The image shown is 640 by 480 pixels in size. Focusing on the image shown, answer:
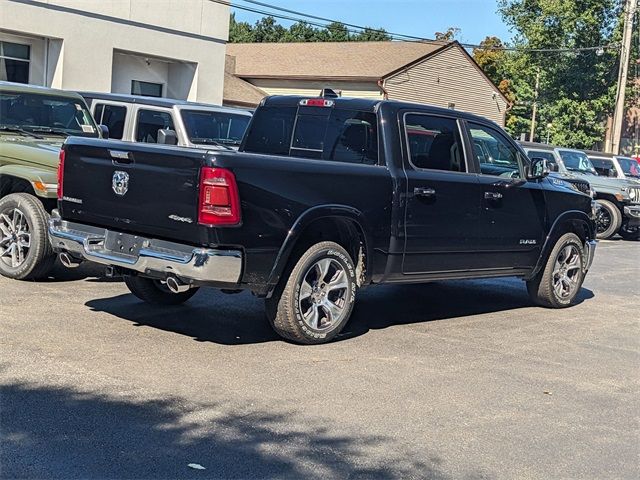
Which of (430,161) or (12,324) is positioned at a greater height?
(430,161)

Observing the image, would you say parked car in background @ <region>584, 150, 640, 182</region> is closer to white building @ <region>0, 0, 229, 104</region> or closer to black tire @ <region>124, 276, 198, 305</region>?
white building @ <region>0, 0, 229, 104</region>

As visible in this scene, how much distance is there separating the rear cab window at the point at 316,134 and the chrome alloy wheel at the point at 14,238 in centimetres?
228

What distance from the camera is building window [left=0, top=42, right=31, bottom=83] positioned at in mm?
21266

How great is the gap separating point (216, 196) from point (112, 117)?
614 centimetres

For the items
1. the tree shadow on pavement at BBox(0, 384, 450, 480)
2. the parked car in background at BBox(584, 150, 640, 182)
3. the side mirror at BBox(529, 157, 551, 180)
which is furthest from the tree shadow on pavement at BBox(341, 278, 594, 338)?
the parked car in background at BBox(584, 150, 640, 182)

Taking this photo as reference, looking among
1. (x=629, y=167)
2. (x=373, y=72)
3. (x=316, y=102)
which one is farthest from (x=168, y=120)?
(x=373, y=72)

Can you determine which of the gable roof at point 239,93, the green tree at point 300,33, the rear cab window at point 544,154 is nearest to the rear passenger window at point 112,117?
the rear cab window at point 544,154

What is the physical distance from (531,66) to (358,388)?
41.9 meters

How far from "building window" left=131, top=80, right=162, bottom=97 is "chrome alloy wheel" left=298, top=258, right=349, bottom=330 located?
18789mm

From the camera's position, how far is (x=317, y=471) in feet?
14.3

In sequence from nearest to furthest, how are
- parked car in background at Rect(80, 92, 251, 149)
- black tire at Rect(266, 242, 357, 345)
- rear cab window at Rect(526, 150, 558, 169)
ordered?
black tire at Rect(266, 242, 357, 345), parked car in background at Rect(80, 92, 251, 149), rear cab window at Rect(526, 150, 558, 169)

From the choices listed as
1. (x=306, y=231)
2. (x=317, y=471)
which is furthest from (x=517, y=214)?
(x=317, y=471)

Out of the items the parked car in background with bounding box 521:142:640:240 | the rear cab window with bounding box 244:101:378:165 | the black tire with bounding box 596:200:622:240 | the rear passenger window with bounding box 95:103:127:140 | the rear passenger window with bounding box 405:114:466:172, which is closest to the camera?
the rear cab window with bounding box 244:101:378:165

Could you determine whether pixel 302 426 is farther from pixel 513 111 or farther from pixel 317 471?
pixel 513 111
